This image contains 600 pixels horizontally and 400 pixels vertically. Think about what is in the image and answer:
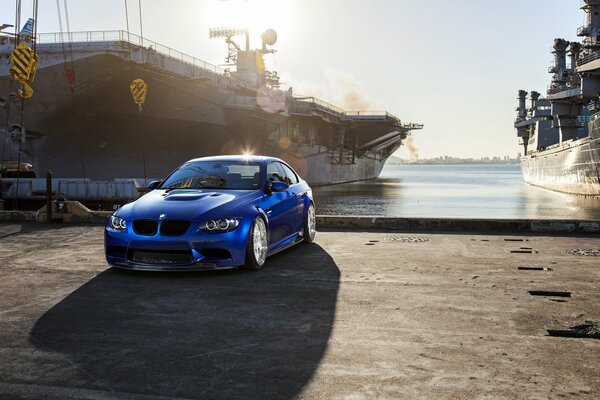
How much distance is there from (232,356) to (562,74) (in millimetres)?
62069

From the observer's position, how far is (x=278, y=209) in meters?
7.30

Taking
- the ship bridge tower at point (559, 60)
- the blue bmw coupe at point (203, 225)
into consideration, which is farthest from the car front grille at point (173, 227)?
the ship bridge tower at point (559, 60)

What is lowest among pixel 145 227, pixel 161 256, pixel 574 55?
pixel 161 256

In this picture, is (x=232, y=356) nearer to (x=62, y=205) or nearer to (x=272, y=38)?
(x=62, y=205)

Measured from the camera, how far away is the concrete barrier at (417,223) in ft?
33.1

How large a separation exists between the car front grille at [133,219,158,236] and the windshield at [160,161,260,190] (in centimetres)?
123

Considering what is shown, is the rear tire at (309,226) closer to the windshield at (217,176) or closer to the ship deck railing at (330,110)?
the windshield at (217,176)

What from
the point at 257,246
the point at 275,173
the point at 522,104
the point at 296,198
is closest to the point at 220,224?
the point at 257,246

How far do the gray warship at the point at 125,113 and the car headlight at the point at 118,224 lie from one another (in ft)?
74.2

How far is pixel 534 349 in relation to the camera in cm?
357

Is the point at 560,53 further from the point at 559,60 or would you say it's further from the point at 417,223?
the point at 417,223

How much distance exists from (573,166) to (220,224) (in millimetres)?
44150

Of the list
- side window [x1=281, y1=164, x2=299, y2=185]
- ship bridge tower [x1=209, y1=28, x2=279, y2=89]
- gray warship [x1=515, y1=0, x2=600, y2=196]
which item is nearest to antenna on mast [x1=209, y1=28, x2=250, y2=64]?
ship bridge tower [x1=209, y1=28, x2=279, y2=89]

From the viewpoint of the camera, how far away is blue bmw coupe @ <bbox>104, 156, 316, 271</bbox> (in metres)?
6.09
